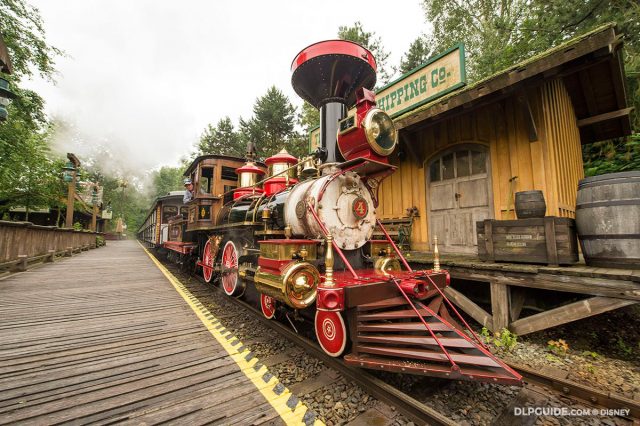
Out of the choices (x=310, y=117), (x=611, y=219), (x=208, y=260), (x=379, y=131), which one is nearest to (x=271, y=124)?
(x=310, y=117)

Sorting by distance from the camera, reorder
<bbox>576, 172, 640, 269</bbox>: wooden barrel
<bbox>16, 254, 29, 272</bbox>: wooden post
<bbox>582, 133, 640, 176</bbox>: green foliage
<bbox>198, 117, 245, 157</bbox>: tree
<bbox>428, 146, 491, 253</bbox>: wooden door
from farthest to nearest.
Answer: <bbox>198, 117, 245, 157</bbox>: tree
<bbox>16, 254, 29, 272</bbox>: wooden post
<bbox>582, 133, 640, 176</bbox>: green foliage
<bbox>428, 146, 491, 253</bbox>: wooden door
<bbox>576, 172, 640, 269</bbox>: wooden barrel

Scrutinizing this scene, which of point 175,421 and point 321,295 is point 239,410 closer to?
point 175,421

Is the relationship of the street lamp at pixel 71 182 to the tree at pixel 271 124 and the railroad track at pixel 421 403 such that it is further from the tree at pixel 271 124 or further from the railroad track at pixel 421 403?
the railroad track at pixel 421 403

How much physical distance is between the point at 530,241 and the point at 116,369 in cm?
499

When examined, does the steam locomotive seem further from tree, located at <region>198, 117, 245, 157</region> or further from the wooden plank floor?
tree, located at <region>198, 117, 245, 157</region>

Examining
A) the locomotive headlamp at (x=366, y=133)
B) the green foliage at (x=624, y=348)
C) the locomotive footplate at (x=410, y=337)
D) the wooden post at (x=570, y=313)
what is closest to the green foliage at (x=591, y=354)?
the green foliage at (x=624, y=348)

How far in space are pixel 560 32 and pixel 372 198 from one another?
34.9 feet

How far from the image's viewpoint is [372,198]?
3855 millimetres

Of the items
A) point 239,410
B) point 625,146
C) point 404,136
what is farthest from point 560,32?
point 239,410

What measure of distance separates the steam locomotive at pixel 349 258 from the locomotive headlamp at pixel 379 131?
0.04 ft

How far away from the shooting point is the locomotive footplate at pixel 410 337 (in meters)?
2.02

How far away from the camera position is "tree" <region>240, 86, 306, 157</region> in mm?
21422

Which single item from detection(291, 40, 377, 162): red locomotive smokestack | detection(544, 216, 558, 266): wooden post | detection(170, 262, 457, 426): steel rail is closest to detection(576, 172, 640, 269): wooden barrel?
detection(544, 216, 558, 266): wooden post

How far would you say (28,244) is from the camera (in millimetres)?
8273
